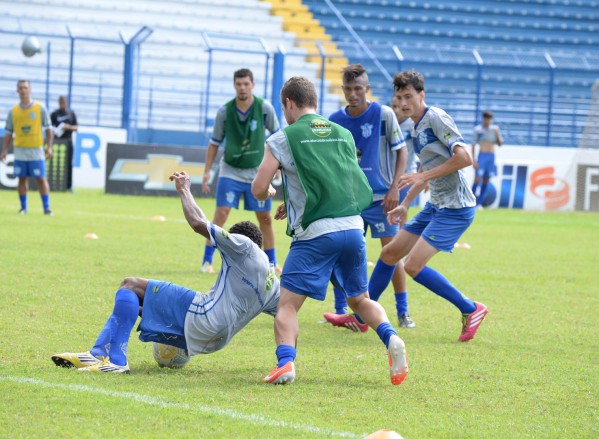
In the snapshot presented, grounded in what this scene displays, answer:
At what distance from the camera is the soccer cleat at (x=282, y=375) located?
5.87 metres

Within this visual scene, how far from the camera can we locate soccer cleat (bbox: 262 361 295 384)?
5867mm

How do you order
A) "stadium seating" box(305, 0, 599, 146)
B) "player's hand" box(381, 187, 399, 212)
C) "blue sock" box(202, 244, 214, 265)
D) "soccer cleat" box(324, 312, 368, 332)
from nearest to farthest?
"soccer cleat" box(324, 312, 368, 332) < "player's hand" box(381, 187, 399, 212) < "blue sock" box(202, 244, 214, 265) < "stadium seating" box(305, 0, 599, 146)

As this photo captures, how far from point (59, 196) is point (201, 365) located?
16.5 meters

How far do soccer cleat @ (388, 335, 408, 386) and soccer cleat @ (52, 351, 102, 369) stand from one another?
1702 millimetres

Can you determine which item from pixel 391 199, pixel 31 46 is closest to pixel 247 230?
pixel 391 199

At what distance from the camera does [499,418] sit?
5273 mm

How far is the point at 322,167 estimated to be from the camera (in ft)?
20.0

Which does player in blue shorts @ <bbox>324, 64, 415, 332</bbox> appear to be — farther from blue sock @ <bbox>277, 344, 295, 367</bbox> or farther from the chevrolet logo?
the chevrolet logo

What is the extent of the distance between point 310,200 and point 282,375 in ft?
3.44

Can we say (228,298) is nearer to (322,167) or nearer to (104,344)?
(104,344)

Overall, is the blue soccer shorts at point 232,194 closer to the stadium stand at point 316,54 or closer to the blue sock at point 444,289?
the blue sock at point 444,289

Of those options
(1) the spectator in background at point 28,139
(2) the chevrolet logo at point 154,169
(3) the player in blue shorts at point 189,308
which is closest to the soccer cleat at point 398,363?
(3) the player in blue shorts at point 189,308

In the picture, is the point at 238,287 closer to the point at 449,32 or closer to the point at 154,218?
the point at 154,218

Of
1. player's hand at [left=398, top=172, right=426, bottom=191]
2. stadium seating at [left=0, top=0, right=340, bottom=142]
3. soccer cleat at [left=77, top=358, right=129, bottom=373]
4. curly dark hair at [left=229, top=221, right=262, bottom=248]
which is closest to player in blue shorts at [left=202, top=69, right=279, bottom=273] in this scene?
player's hand at [left=398, top=172, right=426, bottom=191]
